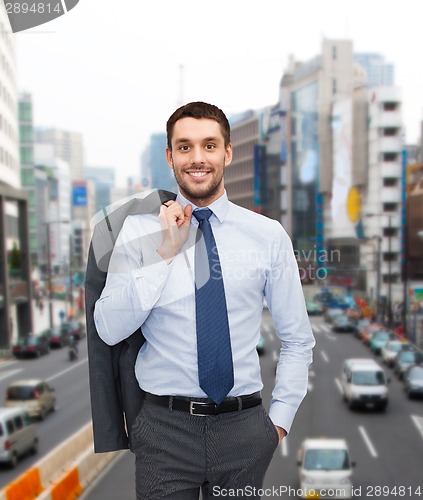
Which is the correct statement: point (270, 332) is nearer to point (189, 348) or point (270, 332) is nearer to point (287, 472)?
point (287, 472)

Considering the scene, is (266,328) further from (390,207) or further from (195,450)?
(195,450)

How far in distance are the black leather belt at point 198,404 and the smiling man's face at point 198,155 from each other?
0.59m

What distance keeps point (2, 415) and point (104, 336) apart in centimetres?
287

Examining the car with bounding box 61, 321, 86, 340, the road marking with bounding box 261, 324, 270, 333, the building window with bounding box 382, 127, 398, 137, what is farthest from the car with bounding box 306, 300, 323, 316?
the car with bounding box 61, 321, 86, 340

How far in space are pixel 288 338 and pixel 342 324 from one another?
211 cm

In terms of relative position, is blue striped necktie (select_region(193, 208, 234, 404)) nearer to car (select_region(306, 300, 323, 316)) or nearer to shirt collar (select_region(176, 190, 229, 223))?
shirt collar (select_region(176, 190, 229, 223))

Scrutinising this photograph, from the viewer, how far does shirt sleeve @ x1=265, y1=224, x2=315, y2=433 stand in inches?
71.4

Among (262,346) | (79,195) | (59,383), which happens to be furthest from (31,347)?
(262,346)

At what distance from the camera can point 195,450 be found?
67.3 inches

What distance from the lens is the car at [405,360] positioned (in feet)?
12.7

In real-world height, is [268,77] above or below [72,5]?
below

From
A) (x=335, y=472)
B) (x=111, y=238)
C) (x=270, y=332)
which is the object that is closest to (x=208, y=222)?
(x=111, y=238)

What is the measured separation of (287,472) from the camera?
12.7ft

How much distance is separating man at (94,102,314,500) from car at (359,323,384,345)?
215cm
